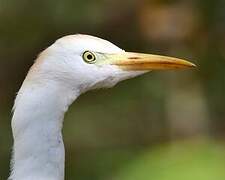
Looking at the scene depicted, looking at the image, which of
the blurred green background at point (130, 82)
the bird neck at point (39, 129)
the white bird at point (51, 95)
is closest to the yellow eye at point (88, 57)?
the white bird at point (51, 95)

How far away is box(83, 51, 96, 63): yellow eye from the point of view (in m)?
2.59

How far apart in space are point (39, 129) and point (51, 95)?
0.39 ft

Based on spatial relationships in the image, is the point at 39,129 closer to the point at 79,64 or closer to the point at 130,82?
the point at 79,64

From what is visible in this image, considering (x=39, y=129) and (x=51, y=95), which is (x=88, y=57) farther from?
(x=39, y=129)

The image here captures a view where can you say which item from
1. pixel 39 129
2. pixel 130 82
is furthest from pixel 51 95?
pixel 130 82

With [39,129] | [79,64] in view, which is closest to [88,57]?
[79,64]

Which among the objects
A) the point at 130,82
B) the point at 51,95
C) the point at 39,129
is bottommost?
the point at 130,82

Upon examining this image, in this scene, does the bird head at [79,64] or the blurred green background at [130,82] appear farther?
the blurred green background at [130,82]

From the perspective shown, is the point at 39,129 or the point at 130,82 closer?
the point at 39,129

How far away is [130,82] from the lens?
635 cm

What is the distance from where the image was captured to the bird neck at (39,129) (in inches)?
100

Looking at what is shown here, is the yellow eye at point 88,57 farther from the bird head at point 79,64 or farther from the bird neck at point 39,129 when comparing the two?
the bird neck at point 39,129

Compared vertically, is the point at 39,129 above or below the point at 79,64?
below

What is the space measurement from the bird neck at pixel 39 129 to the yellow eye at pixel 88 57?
113 mm
